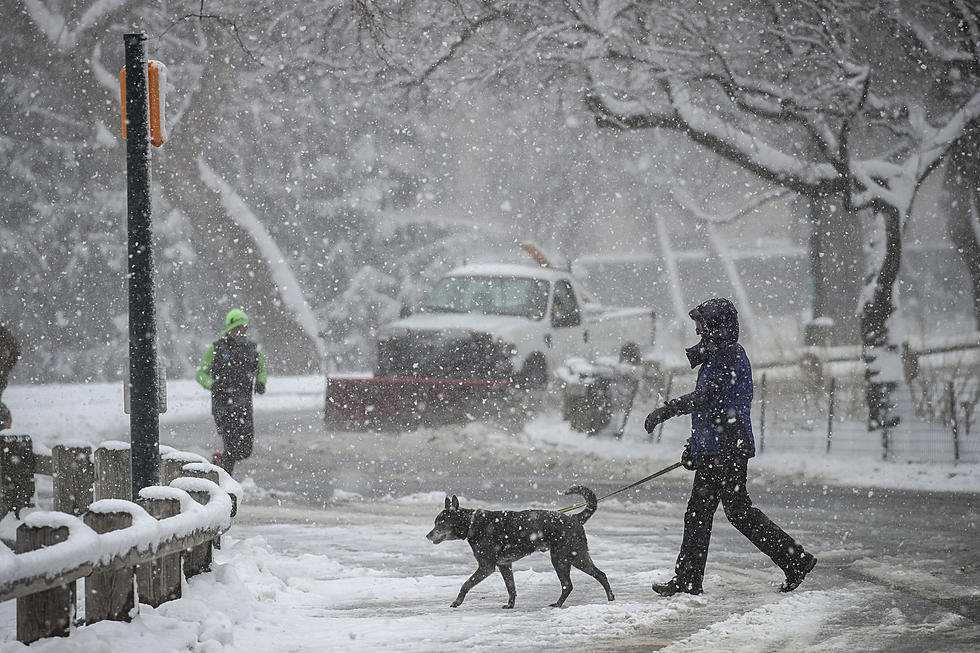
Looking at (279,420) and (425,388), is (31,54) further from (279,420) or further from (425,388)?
(425,388)

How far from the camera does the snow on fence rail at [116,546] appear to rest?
4.89m

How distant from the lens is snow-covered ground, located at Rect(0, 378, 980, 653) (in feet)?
19.5

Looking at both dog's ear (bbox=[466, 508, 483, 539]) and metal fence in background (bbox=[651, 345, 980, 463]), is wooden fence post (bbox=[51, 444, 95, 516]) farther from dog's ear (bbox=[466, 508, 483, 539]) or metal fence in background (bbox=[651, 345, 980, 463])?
metal fence in background (bbox=[651, 345, 980, 463])

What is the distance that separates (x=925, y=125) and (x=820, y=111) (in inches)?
64.1

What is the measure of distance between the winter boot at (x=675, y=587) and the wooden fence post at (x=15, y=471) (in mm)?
5384

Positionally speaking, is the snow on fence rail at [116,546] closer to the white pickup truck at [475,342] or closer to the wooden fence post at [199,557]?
the wooden fence post at [199,557]

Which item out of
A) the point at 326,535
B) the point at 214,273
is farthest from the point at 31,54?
the point at 326,535

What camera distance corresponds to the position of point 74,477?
8984 mm

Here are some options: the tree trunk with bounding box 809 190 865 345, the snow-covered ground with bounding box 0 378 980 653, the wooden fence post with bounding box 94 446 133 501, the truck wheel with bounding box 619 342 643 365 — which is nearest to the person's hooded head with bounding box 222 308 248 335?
the snow-covered ground with bounding box 0 378 980 653

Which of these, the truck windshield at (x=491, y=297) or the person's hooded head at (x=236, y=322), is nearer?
the person's hooded head at (x=236, y=322)

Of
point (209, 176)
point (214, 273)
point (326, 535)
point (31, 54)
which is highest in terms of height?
point (31, 54)

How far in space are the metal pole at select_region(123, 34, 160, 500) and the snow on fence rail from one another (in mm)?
424

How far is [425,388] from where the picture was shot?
15.7m

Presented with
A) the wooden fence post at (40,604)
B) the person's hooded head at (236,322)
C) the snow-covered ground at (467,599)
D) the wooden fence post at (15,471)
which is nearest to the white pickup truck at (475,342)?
the snow-covered ground at (467,599)
